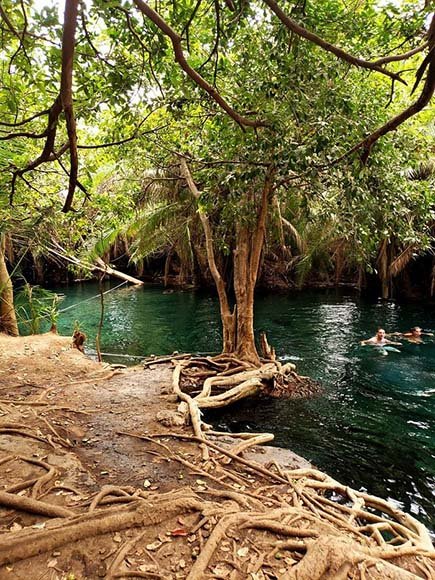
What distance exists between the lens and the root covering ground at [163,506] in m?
2.52

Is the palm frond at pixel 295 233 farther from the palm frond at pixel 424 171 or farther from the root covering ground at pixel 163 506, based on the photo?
the root covering ground at pixel 163 506

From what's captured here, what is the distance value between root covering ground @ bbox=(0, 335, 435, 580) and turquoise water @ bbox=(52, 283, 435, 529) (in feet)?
4.07

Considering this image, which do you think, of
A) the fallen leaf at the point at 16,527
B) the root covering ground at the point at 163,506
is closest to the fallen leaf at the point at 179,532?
the root covering ground at the point at 163,506

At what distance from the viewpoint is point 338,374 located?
415 inches

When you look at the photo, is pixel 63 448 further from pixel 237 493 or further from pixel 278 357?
pixel 278 357

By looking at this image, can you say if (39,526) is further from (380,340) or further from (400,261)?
(400,261)

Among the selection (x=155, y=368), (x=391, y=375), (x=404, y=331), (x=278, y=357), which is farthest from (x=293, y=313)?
(x=155, y=368)

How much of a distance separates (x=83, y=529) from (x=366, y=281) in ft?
75.3

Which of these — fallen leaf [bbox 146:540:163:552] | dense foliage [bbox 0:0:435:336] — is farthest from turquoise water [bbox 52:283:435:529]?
fallen leaf [bbox 146:540:163:552]

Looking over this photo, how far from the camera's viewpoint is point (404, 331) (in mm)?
14516

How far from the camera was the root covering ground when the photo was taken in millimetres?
2523

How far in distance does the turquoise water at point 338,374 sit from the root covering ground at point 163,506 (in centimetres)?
124

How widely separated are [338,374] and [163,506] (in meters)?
8.36

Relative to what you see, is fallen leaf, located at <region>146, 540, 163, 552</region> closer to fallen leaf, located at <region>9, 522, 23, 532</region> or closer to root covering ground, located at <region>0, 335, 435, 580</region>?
root covering ground, located at <region>0, 335, 435, 580</region>
